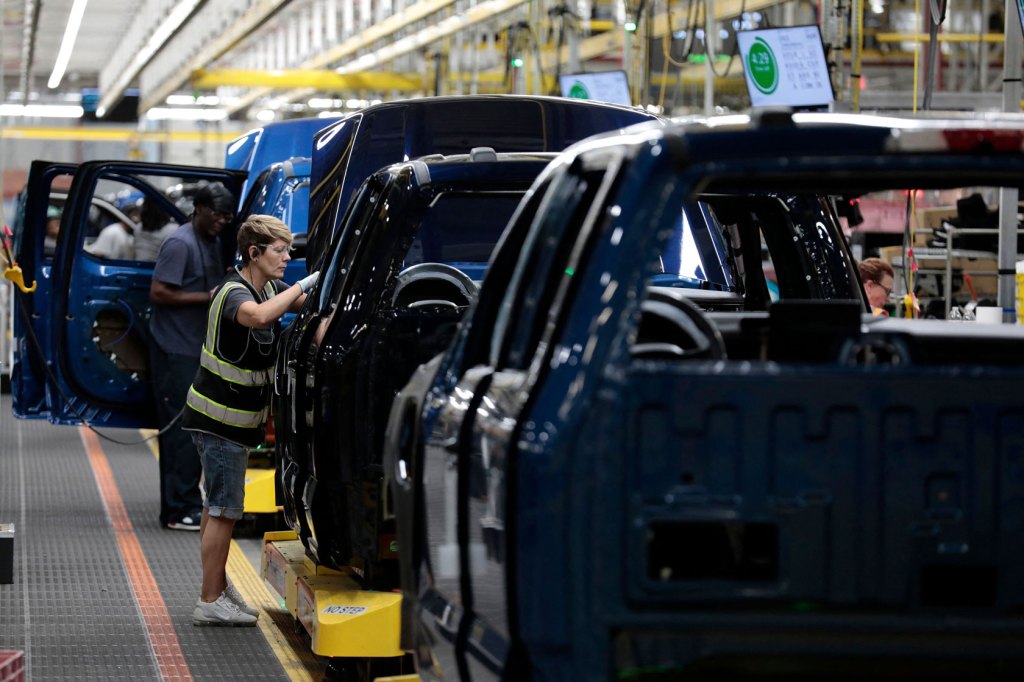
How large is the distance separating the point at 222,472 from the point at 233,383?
0.38 m

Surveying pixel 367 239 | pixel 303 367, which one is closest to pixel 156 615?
pixel 303 367

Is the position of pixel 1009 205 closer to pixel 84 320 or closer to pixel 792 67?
pixel 792 67

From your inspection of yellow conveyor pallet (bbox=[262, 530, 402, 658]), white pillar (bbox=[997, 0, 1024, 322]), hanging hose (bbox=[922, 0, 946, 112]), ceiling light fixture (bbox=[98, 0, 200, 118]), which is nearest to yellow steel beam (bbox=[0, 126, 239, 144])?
ceiling light fixture (bbox=[98, 0, 200, 118])

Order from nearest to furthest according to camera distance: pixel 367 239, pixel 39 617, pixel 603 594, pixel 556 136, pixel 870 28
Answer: pixel 603 594 → pixel 367 239 → pixel 39 617 → pixel 556 136 → pixel 870 28

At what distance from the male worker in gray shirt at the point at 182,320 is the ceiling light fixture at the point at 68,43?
15015 mm

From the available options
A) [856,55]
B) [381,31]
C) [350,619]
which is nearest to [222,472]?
[350,619]

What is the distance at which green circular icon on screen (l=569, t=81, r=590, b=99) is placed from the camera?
61.2ft

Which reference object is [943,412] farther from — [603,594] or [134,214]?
[134,214]

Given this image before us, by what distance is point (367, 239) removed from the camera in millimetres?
5535

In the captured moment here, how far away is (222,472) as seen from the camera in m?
6.88

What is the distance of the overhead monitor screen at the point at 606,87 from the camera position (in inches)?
712

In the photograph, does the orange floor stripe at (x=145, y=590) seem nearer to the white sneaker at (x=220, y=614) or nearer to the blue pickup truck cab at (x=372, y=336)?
the white sneaker at (x=220, y=614)

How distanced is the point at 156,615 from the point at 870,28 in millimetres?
20873

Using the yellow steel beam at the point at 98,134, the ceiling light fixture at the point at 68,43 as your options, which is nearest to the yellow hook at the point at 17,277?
the ceiling light fixture at the point at 68,43
